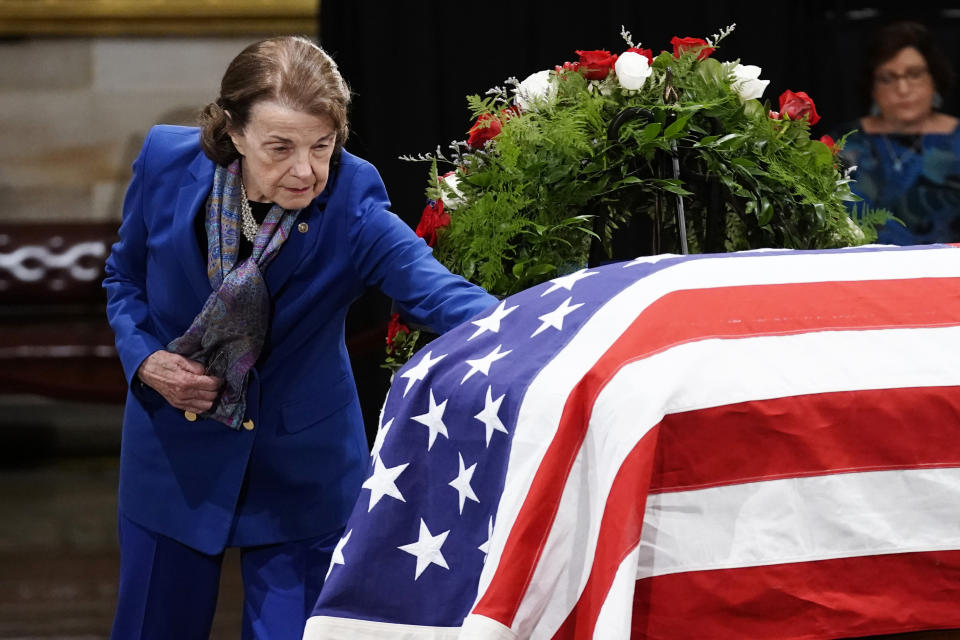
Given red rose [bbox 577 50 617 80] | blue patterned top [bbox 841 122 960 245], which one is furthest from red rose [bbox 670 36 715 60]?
blue patterned top [bbox 841 122 960 245]

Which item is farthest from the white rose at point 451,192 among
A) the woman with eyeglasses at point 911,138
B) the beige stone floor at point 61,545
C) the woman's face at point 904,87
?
the woman's face at point 904,87

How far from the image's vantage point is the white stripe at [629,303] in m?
1.25

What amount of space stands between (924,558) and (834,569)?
11 cm

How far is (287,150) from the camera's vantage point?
179cm

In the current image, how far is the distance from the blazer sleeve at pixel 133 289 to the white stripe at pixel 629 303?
2.87 feet

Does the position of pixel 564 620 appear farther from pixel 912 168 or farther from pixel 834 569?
pixel 912 168

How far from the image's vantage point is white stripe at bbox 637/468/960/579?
48.4 inches

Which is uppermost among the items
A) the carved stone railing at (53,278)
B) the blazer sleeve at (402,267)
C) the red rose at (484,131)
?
the red rose at (484,131)

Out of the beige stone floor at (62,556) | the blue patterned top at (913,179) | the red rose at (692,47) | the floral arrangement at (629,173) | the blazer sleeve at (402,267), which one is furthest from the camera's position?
the blue patterned top at (913,179)

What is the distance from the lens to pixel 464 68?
4816 millimetres

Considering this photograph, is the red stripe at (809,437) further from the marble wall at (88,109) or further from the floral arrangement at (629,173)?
the marble wall at (88,109)

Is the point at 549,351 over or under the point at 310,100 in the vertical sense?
under

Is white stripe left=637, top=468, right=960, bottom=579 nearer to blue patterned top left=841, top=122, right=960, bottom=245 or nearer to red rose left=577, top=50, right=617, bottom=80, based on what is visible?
red rose left=577, top=50, right=617, bottom=80

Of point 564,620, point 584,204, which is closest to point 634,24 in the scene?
point 584,204
